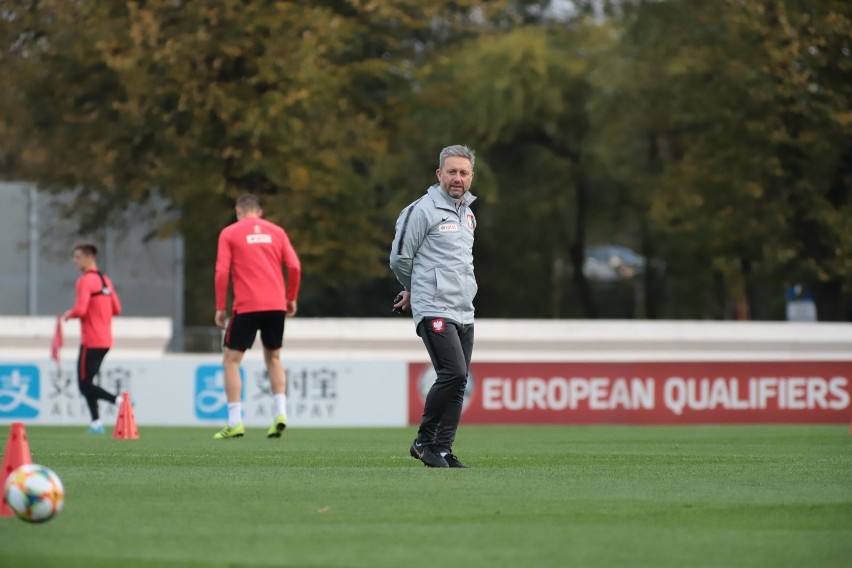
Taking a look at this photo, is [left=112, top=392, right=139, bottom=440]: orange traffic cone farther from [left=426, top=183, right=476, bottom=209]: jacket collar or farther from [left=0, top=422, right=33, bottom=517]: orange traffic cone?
[left=0, top=422, right=33, bottom=517]: orange traffic cone

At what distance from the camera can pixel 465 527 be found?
6.91 m

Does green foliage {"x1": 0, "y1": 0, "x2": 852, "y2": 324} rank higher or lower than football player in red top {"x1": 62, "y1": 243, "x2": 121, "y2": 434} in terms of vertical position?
higher

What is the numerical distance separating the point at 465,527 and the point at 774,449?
6.73 meters

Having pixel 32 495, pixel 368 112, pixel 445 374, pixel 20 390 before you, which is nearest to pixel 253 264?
pixel 445 374

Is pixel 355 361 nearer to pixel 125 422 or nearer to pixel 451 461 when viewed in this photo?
pixel 125 422

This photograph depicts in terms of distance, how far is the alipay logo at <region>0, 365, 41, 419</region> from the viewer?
20.5 m

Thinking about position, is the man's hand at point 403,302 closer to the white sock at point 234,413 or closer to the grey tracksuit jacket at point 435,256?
the grey tracksuit jacket at point 435,256

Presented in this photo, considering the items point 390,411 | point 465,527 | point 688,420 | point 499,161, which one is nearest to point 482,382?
point 390,411

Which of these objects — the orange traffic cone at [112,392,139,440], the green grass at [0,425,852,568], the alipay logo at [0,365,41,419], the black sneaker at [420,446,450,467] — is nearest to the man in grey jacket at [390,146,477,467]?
the black sneaker at [420,446,450,467]

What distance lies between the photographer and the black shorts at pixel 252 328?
14016mm

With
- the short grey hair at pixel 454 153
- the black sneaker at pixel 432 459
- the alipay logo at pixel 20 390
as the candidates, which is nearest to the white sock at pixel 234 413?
the black sneaker at pixel 432 459

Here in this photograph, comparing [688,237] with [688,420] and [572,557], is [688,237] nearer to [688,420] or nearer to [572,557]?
[688,420]

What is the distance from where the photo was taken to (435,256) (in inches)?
386

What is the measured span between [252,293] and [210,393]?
22.8 ft
